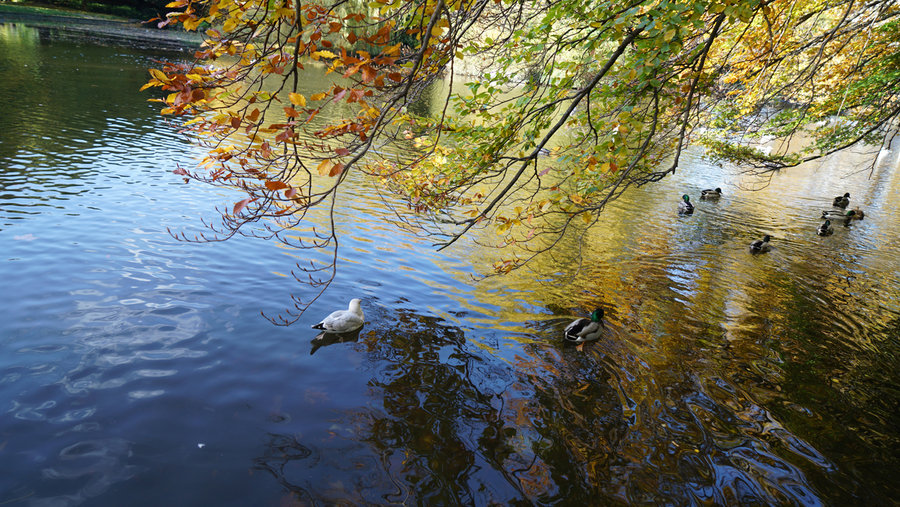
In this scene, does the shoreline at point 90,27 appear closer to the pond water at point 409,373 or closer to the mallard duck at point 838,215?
the pond water at point 409,373

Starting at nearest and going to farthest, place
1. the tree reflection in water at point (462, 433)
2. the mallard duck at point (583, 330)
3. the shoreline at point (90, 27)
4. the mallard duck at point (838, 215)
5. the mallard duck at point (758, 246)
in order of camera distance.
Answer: the tree reflection in water at point (462, 433) → the mallard duck at point (583, 330) → the mallard duck at point (758, 246) → the mallard duck at point (838, 215) → the shoreline at point (90, 27)

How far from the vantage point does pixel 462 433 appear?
5.80 metres

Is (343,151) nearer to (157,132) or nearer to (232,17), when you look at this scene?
(232,17)

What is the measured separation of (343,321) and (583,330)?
4.04m

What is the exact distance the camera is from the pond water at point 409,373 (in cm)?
508

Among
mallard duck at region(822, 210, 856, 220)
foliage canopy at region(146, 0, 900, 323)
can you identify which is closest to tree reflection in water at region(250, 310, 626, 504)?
foliage canopy at region(146, 0, 900, 323)

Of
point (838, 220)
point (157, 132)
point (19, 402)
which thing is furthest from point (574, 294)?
point (157, 132)

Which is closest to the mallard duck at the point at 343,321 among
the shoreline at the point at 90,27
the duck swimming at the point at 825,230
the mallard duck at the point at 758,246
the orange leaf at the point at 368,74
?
the orange leaf at the point at 368,74

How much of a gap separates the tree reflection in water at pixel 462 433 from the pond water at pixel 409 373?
0.03 metres

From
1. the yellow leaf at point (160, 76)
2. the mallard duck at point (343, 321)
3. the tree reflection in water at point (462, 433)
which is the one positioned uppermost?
the yellow leaf at point (160, 76)

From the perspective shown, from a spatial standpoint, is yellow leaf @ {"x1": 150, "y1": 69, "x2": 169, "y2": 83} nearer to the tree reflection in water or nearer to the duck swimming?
the tree reflection in water

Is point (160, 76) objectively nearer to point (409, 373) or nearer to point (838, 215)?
point (409, 373)

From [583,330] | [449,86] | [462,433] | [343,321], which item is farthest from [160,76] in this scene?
[583,330]

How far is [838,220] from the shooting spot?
20.0 meters
